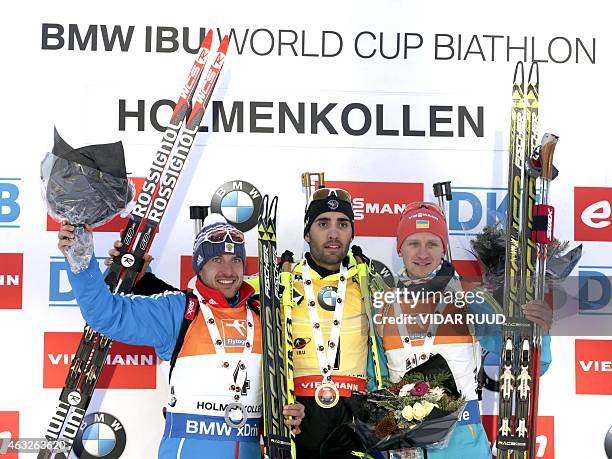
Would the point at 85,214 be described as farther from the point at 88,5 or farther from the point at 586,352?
the point at 586,352

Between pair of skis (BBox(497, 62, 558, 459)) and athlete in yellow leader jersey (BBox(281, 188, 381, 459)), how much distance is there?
712 mm

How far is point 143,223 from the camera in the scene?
14.8 ft

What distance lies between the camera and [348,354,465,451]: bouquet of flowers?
3676 millimetres

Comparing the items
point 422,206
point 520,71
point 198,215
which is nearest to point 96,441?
point 198,215

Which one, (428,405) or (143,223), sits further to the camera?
(143,223)

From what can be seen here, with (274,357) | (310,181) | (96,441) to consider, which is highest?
(310,181)

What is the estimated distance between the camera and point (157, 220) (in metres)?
4.52

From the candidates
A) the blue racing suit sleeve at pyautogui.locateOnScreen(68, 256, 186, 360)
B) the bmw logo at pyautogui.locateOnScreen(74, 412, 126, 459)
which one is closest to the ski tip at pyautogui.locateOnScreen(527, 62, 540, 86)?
the blue racing suit sleeve at pyautogui.locateOnScreen(68, 256, 186, 360)

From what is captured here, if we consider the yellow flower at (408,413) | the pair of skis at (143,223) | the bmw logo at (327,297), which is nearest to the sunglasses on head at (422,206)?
the bmw logo at (327,297)

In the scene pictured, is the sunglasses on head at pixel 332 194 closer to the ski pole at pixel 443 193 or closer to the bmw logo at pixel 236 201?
the bmw logo at pixel 236 201

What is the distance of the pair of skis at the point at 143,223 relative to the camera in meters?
4.42

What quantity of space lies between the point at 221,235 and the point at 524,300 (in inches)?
59.0

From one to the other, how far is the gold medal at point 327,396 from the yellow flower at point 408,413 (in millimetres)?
390

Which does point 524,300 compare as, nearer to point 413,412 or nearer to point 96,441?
point 413,412
